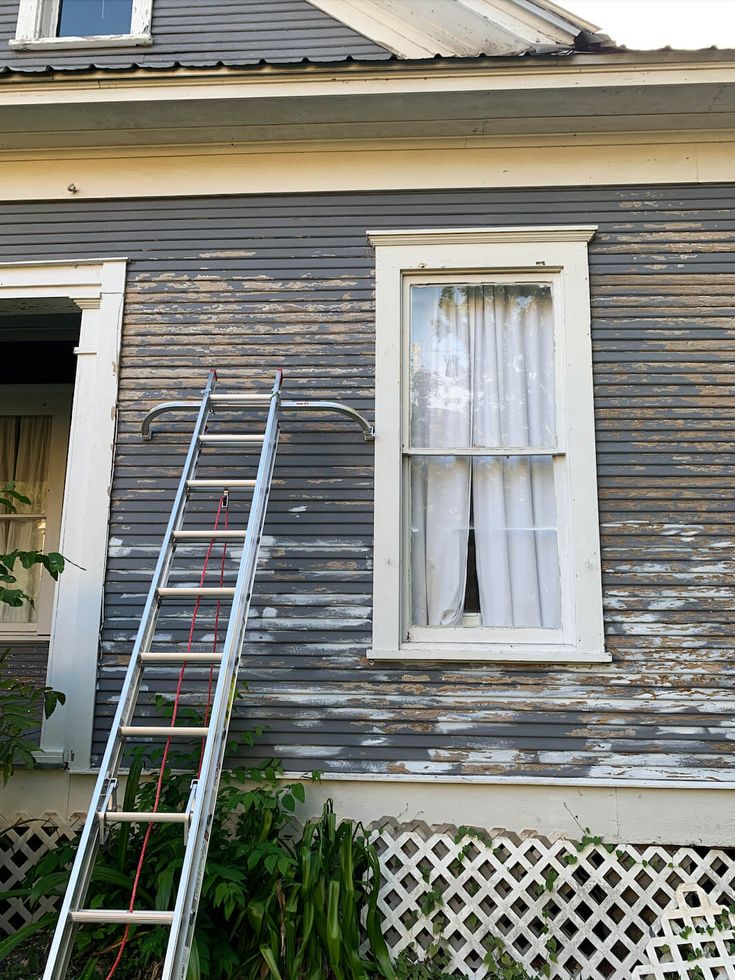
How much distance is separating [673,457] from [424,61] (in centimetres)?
264

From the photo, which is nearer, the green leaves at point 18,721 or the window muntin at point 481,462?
the green leaves at point 18,721

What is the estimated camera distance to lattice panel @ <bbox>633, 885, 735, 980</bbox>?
3947 mm

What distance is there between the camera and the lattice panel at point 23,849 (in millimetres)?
4539

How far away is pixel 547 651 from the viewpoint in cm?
455

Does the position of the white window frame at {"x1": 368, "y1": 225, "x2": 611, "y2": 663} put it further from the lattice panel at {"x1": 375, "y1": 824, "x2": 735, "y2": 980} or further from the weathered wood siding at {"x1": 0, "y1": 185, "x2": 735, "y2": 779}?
the lattice panel at {"x1": 375, "y1": 824, "x2": 735, "y2": 980}

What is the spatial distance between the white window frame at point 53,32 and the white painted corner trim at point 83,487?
1703 millimetres

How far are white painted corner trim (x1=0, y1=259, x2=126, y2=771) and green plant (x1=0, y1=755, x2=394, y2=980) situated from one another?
0.61 m

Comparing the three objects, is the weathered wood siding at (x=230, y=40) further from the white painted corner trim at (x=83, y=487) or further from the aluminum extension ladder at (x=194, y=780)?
the aluminum extension ladder at (x=194, y=780)

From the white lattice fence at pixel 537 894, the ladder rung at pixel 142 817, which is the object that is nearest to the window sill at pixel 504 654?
the white lattice fence at pixel 537 894

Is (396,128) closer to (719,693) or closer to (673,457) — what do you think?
Result: (673,457)

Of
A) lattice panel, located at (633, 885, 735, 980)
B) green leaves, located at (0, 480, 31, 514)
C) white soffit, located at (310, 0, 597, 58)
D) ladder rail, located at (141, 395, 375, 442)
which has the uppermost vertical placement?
white soffit, located at (310, 0, 597, 58)

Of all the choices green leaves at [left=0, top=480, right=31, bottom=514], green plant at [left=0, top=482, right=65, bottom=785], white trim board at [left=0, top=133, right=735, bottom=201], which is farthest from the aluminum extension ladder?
white trim board at [left=0, top=133, right=735, bottom=201]

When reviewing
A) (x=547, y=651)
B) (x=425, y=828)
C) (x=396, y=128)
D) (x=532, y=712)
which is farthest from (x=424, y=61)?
(x=425, y=828)

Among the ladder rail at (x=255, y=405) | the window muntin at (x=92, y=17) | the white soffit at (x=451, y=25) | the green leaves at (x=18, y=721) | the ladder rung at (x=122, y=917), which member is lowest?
the ladder rung at (x=122, y=917)
